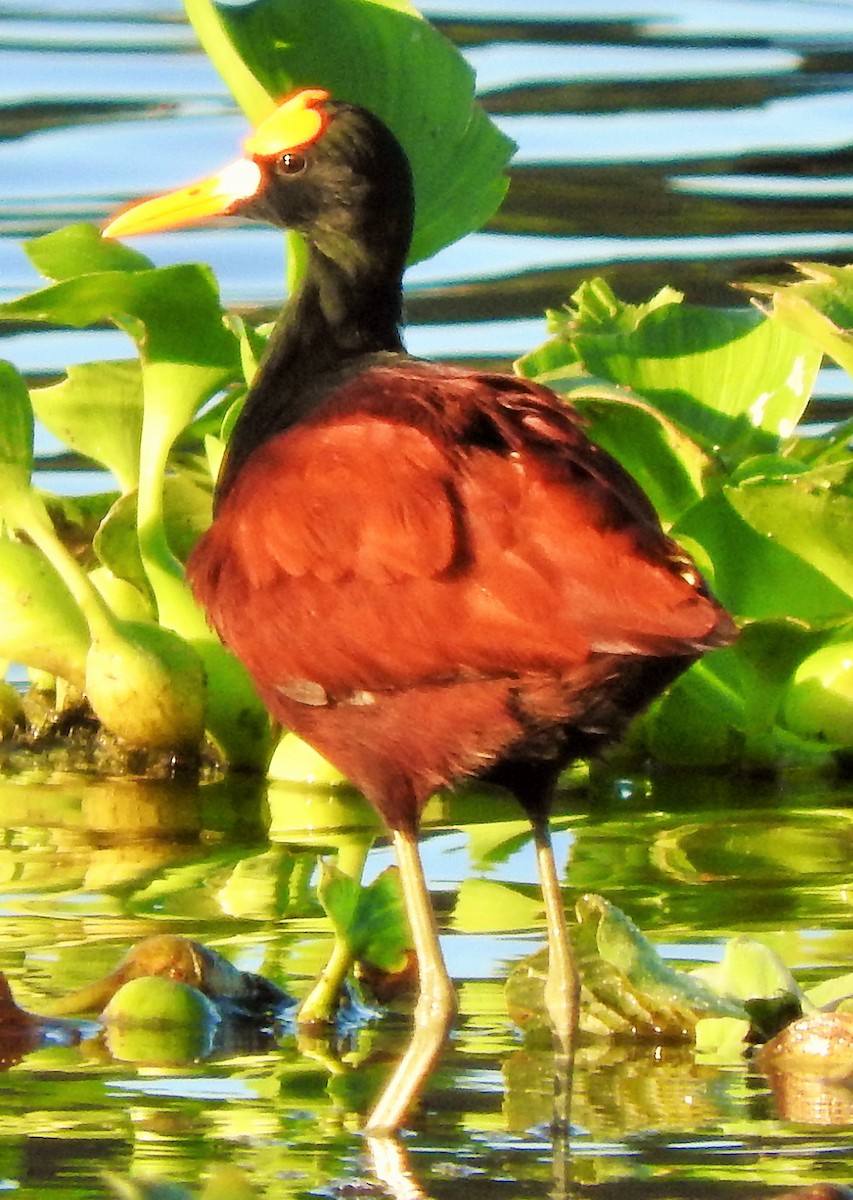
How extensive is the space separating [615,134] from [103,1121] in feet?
29.0

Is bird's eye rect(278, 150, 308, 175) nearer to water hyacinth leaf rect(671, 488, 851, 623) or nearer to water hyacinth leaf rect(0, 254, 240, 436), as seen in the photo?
water hyacinth leaf rect(0, 254, 240, 436)

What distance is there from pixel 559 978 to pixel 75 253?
228 cm

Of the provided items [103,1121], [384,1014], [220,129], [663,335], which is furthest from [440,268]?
[103,1121]

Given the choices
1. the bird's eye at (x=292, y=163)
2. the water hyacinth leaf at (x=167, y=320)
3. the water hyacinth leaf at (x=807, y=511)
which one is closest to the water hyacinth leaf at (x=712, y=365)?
the water hyacinth leaf at (x=807, y=511)

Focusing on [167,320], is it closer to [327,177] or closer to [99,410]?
[99,410]

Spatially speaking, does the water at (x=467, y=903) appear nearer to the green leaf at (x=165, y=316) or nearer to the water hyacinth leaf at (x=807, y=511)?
the water hyacinth leaf at (x=807, y=511)

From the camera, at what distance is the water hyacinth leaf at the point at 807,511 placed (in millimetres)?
5176

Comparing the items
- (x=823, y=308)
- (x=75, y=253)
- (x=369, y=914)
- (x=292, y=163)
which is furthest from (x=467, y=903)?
(x=75, y=253)

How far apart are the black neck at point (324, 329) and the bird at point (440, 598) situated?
0.12 m

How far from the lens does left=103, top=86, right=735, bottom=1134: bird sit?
11.9 feet

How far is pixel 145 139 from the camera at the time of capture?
11445 mm

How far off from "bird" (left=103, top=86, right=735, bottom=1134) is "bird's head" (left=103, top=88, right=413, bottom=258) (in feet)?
1.20

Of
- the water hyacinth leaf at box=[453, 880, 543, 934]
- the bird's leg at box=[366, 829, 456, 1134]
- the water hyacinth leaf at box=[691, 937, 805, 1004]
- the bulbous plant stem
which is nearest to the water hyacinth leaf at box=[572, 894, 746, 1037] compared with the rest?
the water hyacinth leaf at box=[691, 937, 805, 1004]

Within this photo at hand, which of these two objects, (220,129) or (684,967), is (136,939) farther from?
(220,129)
